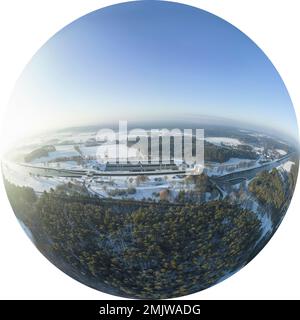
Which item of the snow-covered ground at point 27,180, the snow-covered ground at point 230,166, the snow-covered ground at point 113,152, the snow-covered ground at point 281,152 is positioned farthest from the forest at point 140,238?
the snow-covered ground at point 281,152

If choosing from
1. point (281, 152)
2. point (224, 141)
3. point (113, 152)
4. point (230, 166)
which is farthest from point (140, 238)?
point (281, 152)

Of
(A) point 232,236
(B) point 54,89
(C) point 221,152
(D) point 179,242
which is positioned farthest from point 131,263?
(B) point 54,89

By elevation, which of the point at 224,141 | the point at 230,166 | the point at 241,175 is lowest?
the point at 241,175

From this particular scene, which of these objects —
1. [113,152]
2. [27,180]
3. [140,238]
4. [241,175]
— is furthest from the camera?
[27,180]

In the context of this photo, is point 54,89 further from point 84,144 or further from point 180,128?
point 180,128

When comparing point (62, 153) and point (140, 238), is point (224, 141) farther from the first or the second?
point (62, 153)

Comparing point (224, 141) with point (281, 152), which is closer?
point (224, 141)

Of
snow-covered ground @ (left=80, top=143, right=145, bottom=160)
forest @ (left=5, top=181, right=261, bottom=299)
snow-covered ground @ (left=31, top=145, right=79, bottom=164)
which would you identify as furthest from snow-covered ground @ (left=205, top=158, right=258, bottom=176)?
snow-covered ground @ (left=31, top=145, right=79, bottom=164)

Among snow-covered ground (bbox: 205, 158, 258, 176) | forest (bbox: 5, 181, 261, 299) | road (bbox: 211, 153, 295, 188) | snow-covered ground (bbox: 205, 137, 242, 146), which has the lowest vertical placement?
forest (bbox: 5, 181, 261, 299)

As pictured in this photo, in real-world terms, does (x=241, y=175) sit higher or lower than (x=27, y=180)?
higher

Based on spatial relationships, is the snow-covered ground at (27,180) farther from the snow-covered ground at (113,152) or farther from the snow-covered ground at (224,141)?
the snow-covered ground at (224,141)

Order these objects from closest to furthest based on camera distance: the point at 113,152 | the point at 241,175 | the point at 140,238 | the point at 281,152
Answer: the point at 113,152
the point at 140,238
the point at 241,175
the point at 281,152

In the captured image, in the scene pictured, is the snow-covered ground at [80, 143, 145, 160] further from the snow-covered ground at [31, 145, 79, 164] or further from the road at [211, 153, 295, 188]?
the road at [211, 153, 295, 188]
